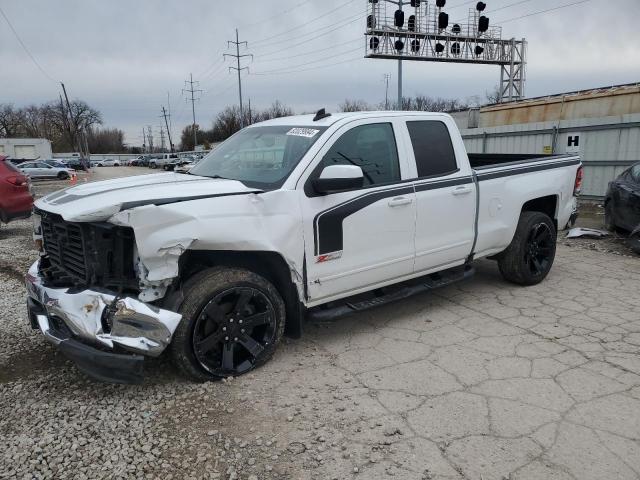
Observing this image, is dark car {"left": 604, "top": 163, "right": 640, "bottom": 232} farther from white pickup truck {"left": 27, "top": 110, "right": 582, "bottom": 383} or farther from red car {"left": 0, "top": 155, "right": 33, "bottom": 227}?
red car {"left": 0, "top": 155, "right": 33, "bottom": 227}

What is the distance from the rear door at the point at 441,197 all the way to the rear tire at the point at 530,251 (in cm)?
88

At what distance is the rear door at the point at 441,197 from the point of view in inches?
178

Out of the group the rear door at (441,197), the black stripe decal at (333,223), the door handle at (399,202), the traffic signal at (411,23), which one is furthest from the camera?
the traffic signal at (411,23)

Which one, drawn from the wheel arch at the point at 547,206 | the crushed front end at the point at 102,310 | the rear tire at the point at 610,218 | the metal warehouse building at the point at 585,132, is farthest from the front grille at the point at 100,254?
the metal warehouse building at the point at 585,132

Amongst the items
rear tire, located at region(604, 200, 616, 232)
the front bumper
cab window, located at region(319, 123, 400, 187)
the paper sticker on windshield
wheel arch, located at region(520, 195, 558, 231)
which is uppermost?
the paper sticker on windshield

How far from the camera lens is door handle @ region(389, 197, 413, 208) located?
166 inches

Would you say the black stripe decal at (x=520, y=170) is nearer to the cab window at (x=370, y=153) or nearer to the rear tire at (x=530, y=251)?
the rear tire at (x=530, y=251)

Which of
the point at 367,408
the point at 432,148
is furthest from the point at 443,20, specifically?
the point at 367,408

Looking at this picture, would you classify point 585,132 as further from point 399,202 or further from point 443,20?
point 443,20

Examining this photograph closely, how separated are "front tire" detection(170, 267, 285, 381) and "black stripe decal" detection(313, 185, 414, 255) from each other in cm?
51

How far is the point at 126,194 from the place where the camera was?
11.0ft

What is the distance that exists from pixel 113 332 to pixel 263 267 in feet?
3.87

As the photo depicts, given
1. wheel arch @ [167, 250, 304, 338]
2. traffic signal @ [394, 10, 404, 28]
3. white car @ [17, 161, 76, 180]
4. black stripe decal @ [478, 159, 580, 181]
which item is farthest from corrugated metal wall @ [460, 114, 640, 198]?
white car @ [17, 161, 76, 180]

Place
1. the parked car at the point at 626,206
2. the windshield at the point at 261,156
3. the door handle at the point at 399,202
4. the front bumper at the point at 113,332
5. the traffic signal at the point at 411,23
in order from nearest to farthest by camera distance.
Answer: the front bumper at the point at 113,332
the windshield at the point at 261,156
the door handle at the point at 399,202
the parked car at the point at 626,206
the traffic signal at the point at 411,23
